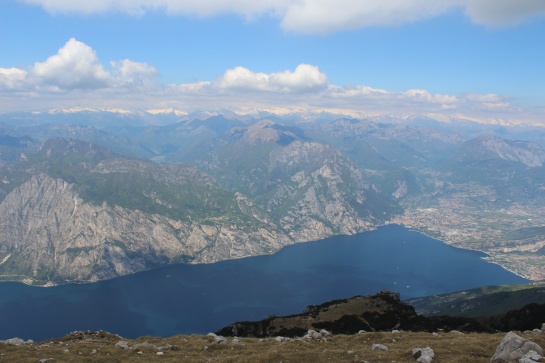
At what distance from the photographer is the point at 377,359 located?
3628 centimetres

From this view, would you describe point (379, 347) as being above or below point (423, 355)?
below

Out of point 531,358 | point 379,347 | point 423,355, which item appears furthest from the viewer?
point 379,347

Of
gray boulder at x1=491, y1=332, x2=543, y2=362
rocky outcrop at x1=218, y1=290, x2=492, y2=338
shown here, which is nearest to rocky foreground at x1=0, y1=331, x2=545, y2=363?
gray boulder at x1=491, y1=332, x2=543, y2=362

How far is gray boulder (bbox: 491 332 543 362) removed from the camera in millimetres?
32562

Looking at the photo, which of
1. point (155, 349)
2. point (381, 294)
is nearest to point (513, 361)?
point (155, 349)

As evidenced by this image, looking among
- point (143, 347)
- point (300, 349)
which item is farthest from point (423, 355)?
point (143, 347)

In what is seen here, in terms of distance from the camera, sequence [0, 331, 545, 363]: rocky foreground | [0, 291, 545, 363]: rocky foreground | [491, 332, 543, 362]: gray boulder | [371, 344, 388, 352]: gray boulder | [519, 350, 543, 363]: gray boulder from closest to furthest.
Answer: [519, 350, 543, 363]: gray boulder
[491, 332, 543, 362]: gray boulder
[0, 291, 545, 363]: rocky foreground
[0, 331, 545, 363]: rocky foreground
[371, 344, 388, 352]: gray boulder

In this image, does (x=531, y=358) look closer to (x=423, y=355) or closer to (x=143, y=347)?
(x=423, y=355)

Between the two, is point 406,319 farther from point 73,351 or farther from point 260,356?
point 73,351

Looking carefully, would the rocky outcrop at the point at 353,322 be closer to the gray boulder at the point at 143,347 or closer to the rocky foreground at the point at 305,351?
the rocky foreground at the point at 305,351

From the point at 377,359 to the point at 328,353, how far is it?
5.31 meters

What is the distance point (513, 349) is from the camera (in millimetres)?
33594

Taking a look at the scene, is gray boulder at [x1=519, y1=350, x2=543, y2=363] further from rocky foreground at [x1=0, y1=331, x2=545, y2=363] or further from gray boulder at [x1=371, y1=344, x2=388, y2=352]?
gray boulder at [x1=371, y1=344, x2=388, y2=352]

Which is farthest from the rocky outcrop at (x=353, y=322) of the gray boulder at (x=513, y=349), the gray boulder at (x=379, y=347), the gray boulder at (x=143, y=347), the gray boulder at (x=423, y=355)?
the gray boulder at (x=143, y=347)
